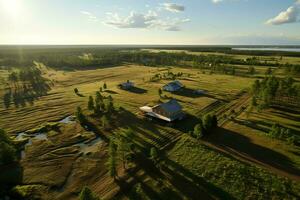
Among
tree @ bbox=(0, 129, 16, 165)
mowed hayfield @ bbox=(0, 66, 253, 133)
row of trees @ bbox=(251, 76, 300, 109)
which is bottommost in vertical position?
mowed hayfield @ bbox=(0, 66, 253, 133)

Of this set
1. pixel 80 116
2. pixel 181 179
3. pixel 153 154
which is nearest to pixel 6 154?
pixel 80 116

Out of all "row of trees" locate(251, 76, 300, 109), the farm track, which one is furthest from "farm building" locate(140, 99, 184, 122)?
"row of trees" locate(251, 76, 300, 109)

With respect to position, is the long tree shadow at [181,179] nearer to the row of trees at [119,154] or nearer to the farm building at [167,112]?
the row of trees at [119,154]

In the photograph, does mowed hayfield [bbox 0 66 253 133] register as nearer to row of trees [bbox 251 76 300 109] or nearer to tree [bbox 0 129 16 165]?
row of trees [bbox 251 76 300 109]

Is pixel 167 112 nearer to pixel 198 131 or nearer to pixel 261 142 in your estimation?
pixel 198 131

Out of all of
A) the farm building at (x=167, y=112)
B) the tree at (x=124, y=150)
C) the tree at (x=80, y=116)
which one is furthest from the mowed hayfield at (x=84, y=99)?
the tree at (x=124, y=150)

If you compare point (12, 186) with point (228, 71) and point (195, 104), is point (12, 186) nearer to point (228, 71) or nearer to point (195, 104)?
point (195, 104)
